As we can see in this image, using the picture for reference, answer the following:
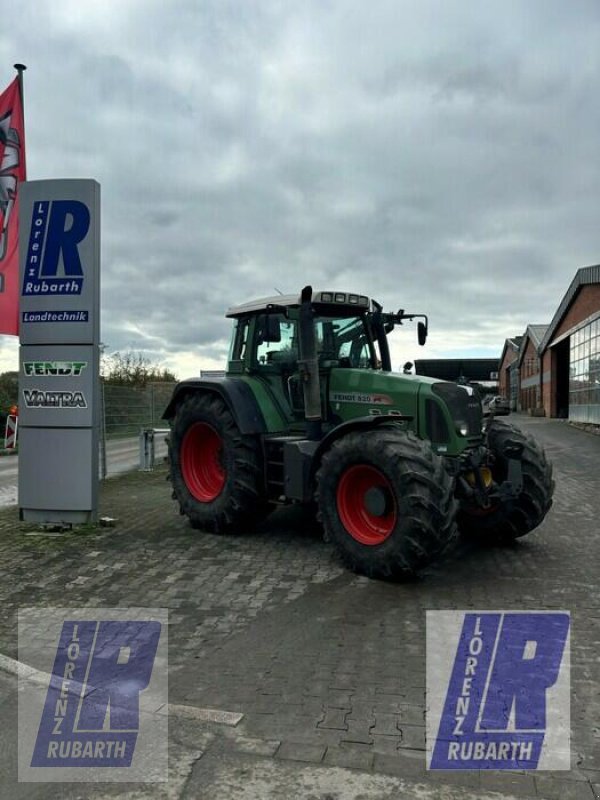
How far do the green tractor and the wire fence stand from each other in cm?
558

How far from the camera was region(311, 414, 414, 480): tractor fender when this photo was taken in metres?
5.97

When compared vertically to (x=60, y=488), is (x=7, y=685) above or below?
below

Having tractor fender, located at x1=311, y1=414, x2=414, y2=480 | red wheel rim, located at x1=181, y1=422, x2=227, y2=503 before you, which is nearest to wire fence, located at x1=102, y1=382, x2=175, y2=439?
red wheel rim, located at x1=181, y1=422, x2=227, y2=503

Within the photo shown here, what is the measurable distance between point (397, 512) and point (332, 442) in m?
Answer: 1.05

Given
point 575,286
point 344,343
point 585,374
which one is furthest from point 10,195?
point 575,286

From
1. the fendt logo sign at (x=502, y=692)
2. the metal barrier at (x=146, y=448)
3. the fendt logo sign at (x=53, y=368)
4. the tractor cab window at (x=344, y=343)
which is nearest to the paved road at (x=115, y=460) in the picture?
the metal barrier at (x=146, y=448)

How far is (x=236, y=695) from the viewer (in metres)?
3.74

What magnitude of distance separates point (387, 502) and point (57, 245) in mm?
4916

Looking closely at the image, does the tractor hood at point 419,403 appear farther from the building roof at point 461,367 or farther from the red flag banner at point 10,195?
the building roof at point 461,367

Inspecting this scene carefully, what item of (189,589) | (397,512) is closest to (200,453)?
(189,589)

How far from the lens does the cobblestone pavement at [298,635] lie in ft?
9.71

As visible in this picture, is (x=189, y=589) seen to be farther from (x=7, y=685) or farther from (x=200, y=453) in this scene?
(x=200, y=453)

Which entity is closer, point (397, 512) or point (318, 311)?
point (397, 512)

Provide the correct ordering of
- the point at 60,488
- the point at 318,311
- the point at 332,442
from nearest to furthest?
the point at 332,442 → the point at 318,311 → the point at 60,488
